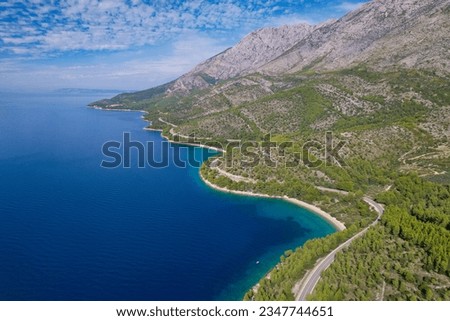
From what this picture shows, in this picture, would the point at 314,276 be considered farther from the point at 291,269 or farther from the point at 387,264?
the point at 387,264

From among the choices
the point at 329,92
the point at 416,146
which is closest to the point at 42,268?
the point at 416,146

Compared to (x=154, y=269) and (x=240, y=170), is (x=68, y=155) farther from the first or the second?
(x=154, y=269)

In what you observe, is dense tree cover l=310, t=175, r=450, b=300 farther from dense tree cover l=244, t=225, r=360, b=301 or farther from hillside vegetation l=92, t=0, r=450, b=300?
dense tree cover l=244, t=225, r=360, b=301

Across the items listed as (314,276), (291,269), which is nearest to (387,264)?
(314,276)

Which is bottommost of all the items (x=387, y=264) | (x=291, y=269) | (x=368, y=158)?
(x=291, y=269)

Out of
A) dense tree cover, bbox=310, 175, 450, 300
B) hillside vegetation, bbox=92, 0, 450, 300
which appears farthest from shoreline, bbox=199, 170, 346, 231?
dense tree cover, bbox=310, 175, 450, 300

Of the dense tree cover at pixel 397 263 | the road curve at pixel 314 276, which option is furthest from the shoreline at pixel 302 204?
the dense tree cover at pixel 397 263

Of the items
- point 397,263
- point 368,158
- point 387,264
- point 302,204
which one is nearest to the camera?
point 387,264

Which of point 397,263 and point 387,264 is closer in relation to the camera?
point 387,264
